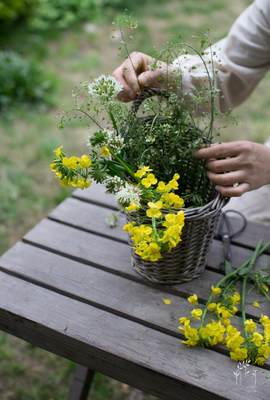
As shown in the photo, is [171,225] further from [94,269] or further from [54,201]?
[54,201]

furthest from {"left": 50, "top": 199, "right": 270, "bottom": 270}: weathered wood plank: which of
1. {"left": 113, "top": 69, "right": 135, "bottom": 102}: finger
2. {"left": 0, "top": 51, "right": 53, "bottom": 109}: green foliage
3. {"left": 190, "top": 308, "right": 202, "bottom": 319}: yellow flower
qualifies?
{"left": 0, "top": 51, "right": 53, "bottom": 109}: green foliage

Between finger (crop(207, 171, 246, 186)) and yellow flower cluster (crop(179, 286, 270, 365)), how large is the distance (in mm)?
265

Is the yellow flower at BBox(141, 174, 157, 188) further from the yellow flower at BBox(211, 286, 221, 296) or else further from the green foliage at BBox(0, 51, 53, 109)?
the green foliage at BBox(0, 51, 53, 109)

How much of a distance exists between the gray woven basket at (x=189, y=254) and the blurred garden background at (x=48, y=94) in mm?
585

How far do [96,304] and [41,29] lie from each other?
3431 mm

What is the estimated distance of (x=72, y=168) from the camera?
→ 1136 mm

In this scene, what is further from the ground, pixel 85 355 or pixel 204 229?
pixel 204 229

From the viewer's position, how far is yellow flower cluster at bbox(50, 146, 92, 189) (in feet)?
3.71

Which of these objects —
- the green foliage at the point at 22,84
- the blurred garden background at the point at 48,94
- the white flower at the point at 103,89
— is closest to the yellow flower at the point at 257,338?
the white flower at the point at 103,89

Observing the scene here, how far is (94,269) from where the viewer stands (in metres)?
1.43

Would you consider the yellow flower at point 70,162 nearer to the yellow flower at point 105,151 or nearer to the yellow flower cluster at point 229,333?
the yellow flower at point 105,151

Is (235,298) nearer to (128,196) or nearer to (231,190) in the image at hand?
(231,190)

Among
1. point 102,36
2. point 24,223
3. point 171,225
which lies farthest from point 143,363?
point 102,36

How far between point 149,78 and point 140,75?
3 centimetres
